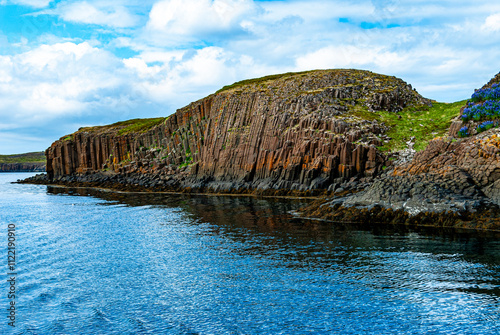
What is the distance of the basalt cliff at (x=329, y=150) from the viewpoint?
124ft

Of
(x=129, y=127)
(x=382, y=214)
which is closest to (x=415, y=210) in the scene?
(x=382, y=214)

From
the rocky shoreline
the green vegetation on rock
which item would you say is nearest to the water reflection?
the rocky shoreline

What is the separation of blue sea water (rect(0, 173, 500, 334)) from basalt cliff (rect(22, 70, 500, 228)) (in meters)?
5.23

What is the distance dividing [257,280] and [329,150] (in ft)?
148

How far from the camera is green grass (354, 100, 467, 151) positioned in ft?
202

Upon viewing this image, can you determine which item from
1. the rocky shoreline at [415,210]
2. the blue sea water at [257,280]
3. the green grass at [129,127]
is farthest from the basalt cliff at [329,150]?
the blue sea water at [257,280]

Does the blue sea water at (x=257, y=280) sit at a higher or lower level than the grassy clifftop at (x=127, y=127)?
lower

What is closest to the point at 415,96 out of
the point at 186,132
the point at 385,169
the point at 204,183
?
the point at 385,169

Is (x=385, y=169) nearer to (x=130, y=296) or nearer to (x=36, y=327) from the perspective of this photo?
(x=130, y=296)

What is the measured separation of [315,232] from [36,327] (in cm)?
2333

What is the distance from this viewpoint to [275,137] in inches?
2968

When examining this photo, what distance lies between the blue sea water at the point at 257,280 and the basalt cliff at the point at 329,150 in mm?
5232

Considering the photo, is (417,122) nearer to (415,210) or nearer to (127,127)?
(415,210)

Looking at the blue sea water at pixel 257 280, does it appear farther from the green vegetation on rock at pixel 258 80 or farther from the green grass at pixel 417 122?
the green vegetation on rock at pixel 258 80
